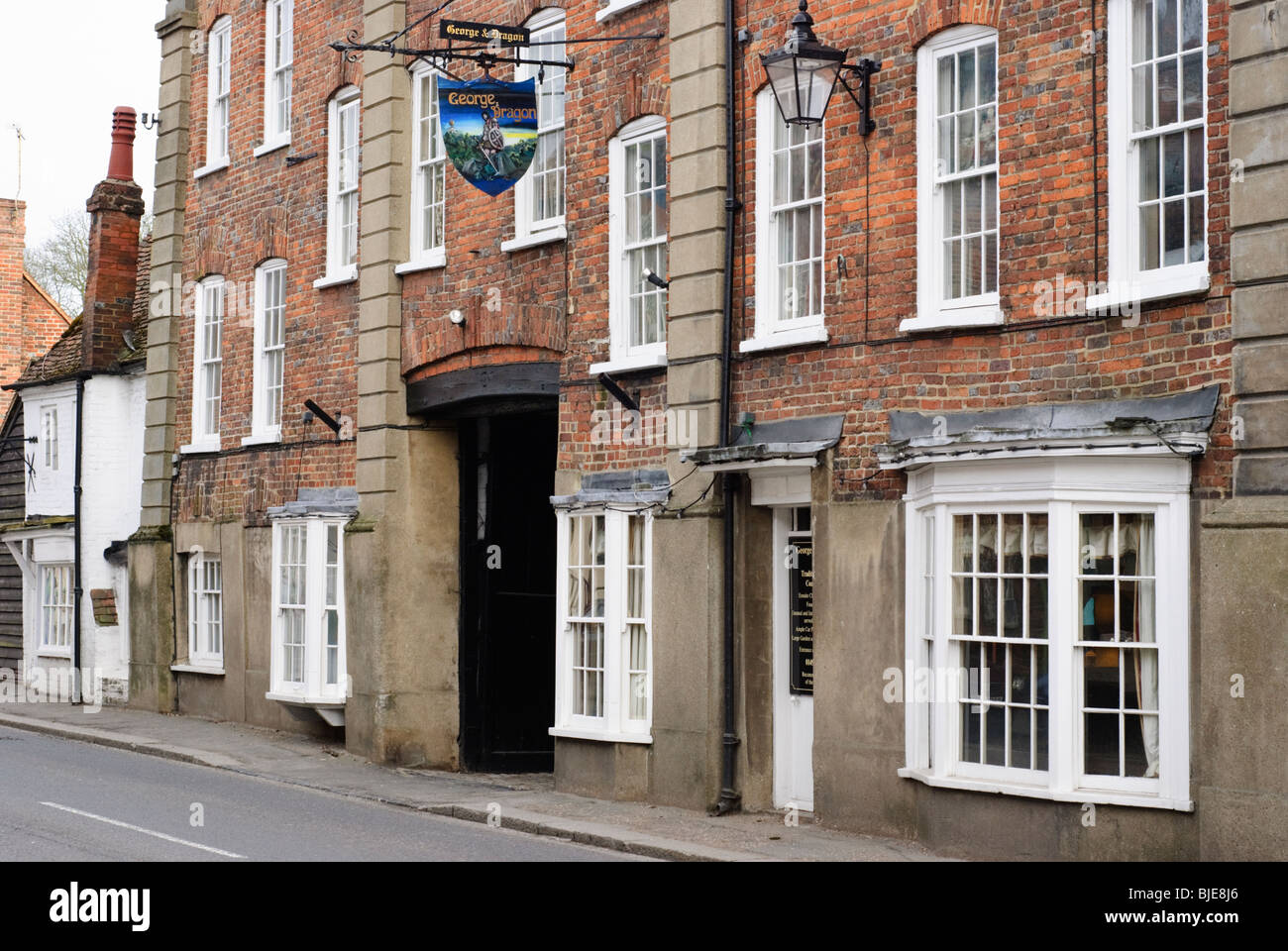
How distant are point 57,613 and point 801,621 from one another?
18.2 meters

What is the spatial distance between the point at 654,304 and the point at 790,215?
1.98m

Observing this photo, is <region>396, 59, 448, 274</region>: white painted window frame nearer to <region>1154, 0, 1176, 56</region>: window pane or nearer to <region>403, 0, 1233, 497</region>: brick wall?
<region>403, 0, 1233, 497</region>: brick wall

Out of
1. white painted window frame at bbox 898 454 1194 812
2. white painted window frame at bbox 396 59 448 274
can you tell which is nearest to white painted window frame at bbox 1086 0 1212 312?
white painted window frame at bbox 898 454 1194 812

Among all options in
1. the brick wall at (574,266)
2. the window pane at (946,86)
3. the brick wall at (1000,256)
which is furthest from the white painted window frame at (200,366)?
the window pane at (946,86)

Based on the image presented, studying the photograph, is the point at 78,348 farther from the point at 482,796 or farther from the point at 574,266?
the point at 482,796

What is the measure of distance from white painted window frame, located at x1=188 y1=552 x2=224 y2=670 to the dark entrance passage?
5.61 meters

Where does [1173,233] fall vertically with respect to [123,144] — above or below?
below

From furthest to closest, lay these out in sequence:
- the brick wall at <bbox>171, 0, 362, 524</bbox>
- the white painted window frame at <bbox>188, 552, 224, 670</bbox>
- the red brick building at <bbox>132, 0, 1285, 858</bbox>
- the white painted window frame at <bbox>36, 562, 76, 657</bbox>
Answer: the white painted window frame at <bbox>36, 562, 76, 657</bbox>
the white painted window frame at <bbox>188, 552, 224, 670</bbox>
the brick wall at <bbox>171, 0, 362, 524</bbox>
the red brick building at <bbox>132, 0, 1285, 858</bbox>

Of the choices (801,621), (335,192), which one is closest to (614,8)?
(335,192)

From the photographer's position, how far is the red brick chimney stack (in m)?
28.8

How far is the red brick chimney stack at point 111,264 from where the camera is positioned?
1134 inches

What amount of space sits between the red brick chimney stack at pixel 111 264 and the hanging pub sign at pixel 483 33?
43.7 feet

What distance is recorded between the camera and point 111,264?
29.0 m

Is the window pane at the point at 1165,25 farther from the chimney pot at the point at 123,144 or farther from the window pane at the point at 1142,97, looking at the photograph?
the chimney pot at the point at 123,144
